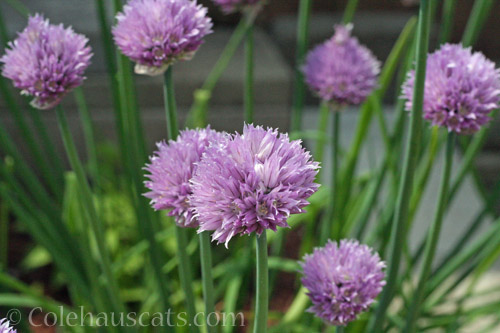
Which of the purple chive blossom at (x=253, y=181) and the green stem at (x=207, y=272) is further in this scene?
the green stem at (x=207, y=272)

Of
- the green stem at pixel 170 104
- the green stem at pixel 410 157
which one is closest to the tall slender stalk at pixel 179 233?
the green stem at pixel 170 104

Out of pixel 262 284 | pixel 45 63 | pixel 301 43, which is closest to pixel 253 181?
pixel 262 284

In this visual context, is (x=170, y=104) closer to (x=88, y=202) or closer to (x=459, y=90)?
(x=88, y=202)

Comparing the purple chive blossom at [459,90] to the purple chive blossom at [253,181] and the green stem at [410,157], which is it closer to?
the green stem at [410,157]

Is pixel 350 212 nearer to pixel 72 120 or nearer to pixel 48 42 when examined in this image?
pixel 48 42

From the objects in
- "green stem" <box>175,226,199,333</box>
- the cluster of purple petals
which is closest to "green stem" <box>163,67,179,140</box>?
"green stem" <box>175,226,199,333</box>
